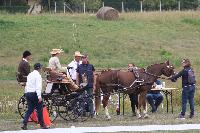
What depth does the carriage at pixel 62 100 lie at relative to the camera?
20.4 metres

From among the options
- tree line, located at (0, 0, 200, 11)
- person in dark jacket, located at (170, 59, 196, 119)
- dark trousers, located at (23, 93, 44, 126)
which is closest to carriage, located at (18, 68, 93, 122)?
dark trousers, located at (23, 93, 44, 126)

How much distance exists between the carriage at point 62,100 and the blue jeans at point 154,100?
349 cm

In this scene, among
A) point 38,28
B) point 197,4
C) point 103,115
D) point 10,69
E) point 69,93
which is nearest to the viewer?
point 69,93

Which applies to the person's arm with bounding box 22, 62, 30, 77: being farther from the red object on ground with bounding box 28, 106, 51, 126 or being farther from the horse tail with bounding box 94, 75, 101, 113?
the horse tail with bounding box 94, 75, 101, 113

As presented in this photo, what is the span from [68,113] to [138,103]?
2448 millimetres

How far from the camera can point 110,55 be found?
128ft

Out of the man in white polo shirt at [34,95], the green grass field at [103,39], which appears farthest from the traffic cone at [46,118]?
the green grass field at [103,39]

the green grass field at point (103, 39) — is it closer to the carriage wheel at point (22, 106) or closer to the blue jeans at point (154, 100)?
the blue jeans at point (154, 100)

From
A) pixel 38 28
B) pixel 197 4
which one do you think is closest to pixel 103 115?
pixel 38 28

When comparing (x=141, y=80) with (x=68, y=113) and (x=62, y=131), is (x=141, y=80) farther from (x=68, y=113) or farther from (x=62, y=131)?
(x=62, y=131)

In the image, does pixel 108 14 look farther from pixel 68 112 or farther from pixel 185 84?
pixel 68 112

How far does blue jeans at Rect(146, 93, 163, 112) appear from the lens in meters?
23.7

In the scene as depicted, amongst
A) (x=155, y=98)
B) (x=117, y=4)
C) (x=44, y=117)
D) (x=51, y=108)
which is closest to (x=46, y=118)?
(x=44, y=117)

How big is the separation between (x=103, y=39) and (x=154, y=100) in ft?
62.8
